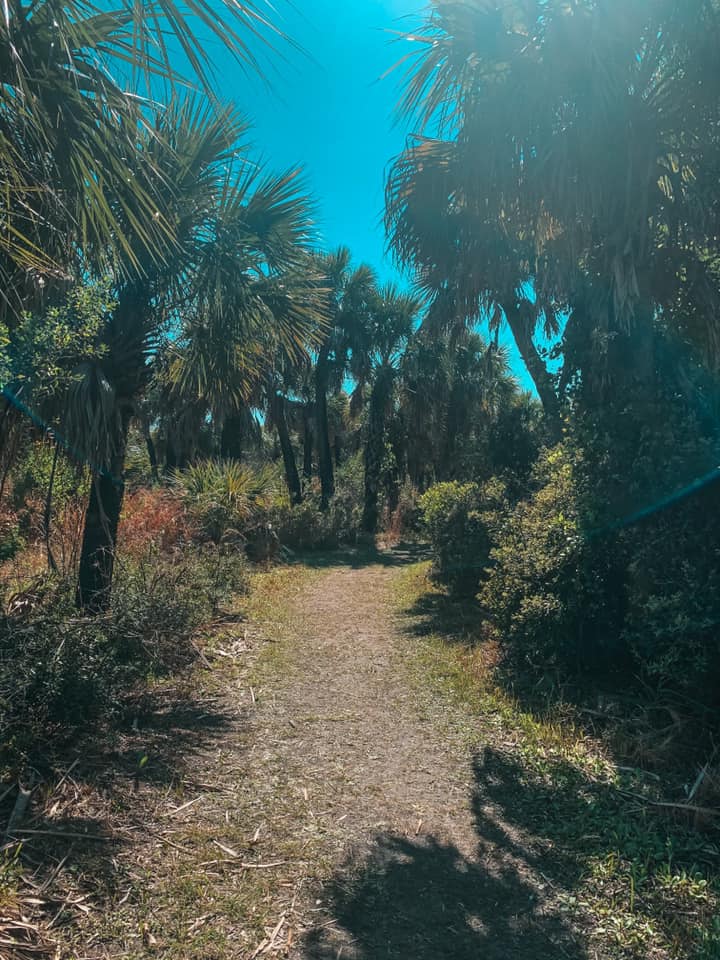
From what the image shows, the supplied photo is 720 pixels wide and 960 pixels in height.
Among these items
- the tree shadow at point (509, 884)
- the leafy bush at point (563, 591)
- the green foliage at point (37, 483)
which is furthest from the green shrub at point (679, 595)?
the green foliage at point (37, 483)

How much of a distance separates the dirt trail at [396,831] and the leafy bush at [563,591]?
43.3 inches

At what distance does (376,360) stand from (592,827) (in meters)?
19.6

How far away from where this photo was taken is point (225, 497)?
13000 mm

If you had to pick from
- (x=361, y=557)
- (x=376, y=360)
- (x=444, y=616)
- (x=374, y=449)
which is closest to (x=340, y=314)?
A: (x=376, y=360)

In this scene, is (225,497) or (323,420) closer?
(225,497)

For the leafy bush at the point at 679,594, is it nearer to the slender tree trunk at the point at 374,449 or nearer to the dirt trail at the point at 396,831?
the dirt trail at the point at 396,831

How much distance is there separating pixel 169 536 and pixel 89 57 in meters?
8.99

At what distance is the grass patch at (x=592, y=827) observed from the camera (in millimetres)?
2736

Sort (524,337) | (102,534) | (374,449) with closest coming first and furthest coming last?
(102,534), (524,337), (374,449)

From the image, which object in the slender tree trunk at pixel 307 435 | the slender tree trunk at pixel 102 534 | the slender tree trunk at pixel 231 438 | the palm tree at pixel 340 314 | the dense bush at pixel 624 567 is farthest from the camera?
the slender tree trunk at pixel 307 435

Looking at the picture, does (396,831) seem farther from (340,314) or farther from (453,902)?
(340,314)

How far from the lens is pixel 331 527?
18391 millimetres

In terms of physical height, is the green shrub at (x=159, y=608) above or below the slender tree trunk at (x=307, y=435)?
below

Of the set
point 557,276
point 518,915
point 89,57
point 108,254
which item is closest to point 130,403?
point 108,254
